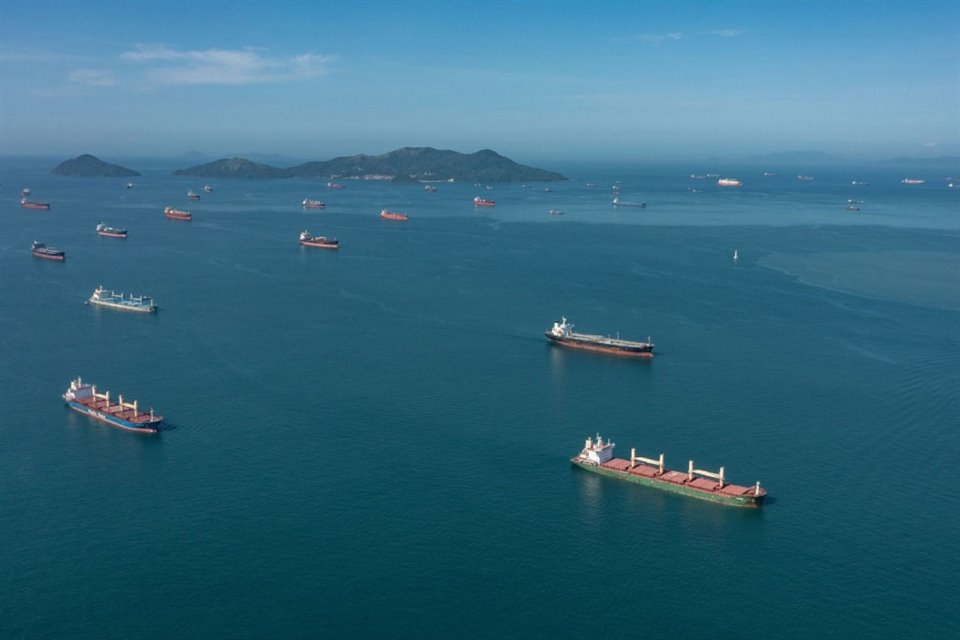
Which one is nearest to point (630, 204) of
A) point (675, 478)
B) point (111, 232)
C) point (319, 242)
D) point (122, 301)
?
point (319, 242)

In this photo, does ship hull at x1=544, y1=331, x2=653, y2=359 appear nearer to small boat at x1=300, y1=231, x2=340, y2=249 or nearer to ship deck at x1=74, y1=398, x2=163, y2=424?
ship deck at x1=74, y1=398, x2=163, y2=424

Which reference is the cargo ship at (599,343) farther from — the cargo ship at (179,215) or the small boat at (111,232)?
the cargo ship at (179,215)

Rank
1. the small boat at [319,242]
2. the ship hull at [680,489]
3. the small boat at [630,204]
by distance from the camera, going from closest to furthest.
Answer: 1. the ship hull at [680,489]
2. the small boat at [319,242]
3. the small boat at [630,204]

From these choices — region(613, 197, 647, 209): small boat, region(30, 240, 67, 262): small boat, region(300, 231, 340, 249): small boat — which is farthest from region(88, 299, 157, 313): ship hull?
region(613, 197, 647, 209): small boat

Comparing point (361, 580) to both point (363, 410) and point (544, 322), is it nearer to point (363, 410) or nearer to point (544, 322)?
point (363, 410)

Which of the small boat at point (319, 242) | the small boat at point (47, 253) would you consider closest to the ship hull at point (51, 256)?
the small boat at point (47, 253)

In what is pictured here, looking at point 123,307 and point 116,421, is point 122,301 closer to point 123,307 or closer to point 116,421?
point 123,307
